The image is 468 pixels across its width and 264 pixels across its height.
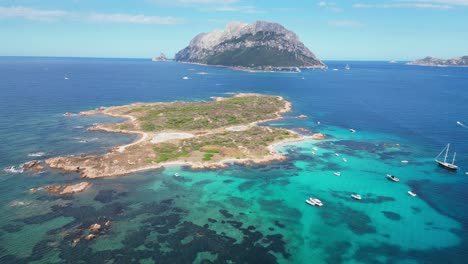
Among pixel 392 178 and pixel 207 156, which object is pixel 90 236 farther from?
pixel 392 178

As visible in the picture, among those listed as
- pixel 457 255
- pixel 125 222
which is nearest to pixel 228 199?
pixel 125 222

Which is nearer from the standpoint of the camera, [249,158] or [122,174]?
[122,174]

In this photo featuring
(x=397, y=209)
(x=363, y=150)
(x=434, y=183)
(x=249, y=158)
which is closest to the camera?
(x=397, y=209)

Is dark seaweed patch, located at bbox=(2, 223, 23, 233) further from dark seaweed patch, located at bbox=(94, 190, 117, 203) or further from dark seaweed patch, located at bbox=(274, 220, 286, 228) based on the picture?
dark seaweed patch, located at bbox=(274, 220, 286, 228)

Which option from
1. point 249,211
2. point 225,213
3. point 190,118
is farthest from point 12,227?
point 190,118

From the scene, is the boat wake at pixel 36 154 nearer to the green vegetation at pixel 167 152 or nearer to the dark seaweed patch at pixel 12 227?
the green vegetation at pixel 167 152

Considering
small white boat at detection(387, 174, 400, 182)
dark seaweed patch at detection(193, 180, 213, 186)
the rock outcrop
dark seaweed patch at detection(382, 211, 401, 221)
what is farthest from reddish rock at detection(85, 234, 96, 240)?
small white boat at detection(387, 174, 400, 182)

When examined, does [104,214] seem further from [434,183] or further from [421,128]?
[421,128]

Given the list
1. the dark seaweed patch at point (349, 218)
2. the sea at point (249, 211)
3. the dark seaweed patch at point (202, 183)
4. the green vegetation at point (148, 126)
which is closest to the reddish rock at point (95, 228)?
the sea at point (249, 211)

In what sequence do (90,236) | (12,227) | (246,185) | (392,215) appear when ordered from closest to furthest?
(90,236) < (12,227) < (392,215) < (246,185)
